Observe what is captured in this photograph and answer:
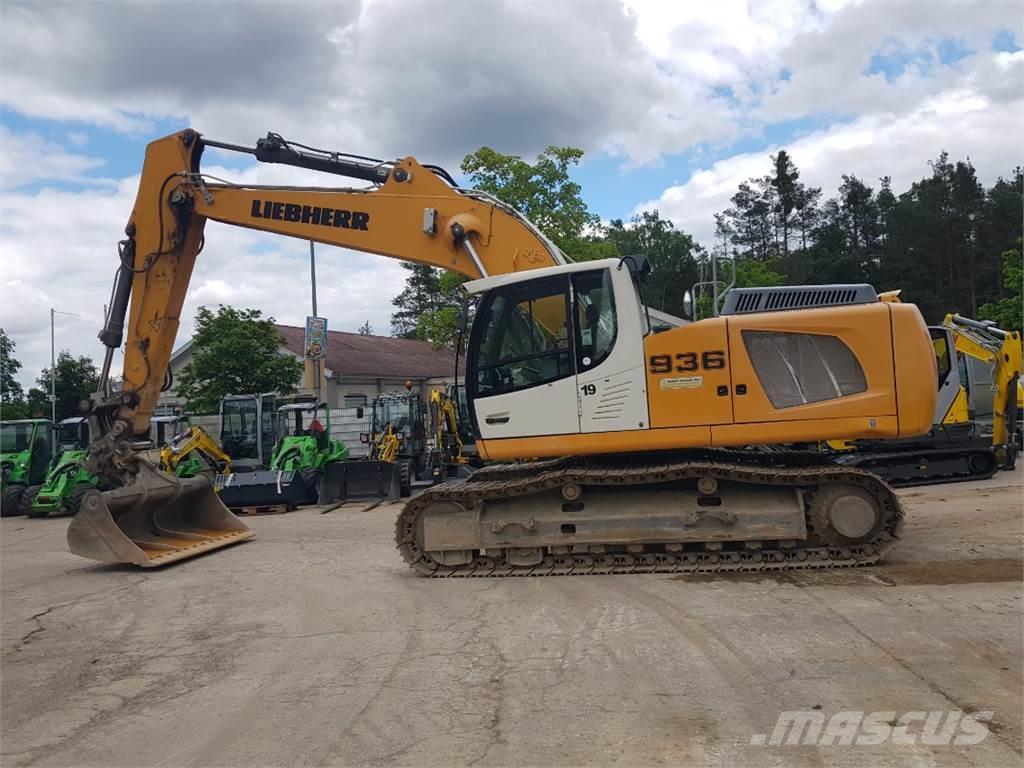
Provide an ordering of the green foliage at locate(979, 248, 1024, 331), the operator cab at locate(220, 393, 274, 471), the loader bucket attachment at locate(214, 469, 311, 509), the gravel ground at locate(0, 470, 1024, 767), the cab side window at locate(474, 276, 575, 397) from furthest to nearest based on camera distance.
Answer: the green foliage at locate(979, 248, 1024, 331) → the operator cab at locate(220, 393, 274, 471) → the loader bucket attachment at locate(214, 469, 311, 509) → the cab side window at locate(474, 276, 575, 397) → the gravel ground at locate(0, 470, 1024, 767)

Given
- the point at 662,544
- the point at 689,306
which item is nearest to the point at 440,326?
the point at 689,306

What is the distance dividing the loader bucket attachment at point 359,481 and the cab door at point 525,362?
909 centimetres

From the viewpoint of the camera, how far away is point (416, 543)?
8.00 m

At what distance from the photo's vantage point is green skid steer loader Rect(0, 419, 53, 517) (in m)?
18.7

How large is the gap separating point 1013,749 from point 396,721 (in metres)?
3.01

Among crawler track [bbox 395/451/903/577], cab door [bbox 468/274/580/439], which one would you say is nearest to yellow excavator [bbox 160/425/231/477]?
crawler track [bbox 395/451/903/577]

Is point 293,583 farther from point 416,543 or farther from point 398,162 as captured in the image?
point 398,162

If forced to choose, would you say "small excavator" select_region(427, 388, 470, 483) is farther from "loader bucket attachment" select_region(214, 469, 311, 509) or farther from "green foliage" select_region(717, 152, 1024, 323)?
"green foliage" select_region(717, 152, 1024, 323)

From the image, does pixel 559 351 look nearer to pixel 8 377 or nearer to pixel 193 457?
pixel 193 457

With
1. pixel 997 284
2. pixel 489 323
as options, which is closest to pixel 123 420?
pixel 489 323

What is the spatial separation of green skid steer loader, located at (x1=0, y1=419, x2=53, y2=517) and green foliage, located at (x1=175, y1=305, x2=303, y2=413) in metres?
7.32

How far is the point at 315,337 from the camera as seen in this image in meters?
21.8
